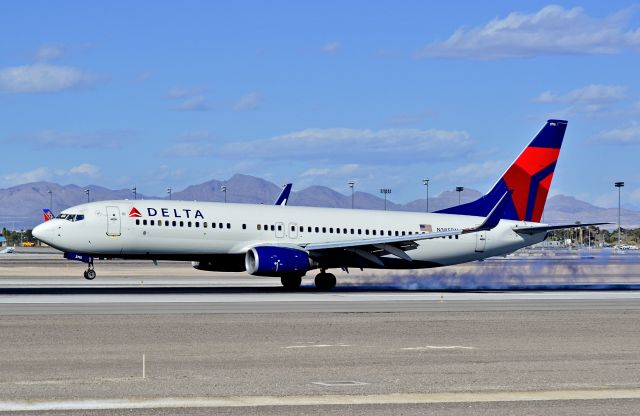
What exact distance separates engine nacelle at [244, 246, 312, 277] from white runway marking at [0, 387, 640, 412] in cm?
3223

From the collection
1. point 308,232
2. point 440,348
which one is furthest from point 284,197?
point 440,348

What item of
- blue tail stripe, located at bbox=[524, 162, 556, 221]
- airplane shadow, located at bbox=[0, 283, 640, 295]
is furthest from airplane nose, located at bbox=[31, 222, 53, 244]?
blue tail stripe, located at bbox=[524, 162, 556, 221]

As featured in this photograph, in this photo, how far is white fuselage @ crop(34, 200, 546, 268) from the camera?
2000 inches

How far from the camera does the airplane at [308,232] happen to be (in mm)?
50875

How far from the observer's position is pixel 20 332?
28.6 meters

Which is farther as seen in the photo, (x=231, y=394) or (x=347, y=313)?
(x=347, y=313)

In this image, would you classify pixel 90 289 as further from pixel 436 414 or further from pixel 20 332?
pixel 436 414

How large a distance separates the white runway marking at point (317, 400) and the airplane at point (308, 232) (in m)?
32.4

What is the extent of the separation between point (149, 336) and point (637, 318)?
1642 cm

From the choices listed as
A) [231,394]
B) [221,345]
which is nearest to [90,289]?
[221,345]

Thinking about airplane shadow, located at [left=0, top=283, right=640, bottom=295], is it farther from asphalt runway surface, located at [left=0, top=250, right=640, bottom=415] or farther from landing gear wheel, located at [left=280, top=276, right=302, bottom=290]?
asphalt runway surface, located at [left=0, top=250, right=640, bottom=415]

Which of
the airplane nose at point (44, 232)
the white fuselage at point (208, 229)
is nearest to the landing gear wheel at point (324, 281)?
the white fuselage at point (208, 229)

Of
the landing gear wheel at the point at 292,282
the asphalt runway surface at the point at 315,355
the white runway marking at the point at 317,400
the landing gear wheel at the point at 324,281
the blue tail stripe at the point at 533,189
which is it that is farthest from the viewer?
the blue tail stripe at the point at 533,189

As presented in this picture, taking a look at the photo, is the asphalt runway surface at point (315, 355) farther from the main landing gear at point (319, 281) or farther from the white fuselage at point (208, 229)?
the main landing gear at point (319, 281)
